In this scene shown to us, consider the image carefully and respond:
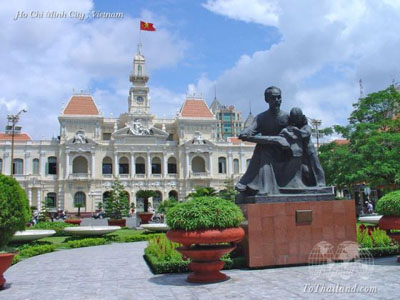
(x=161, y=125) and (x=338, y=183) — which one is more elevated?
(x=161, y=125)

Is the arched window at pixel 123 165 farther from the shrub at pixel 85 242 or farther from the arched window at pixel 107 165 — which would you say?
the shrub at pixel 85 242

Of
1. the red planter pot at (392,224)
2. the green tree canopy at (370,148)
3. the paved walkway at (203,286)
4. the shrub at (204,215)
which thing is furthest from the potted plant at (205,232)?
the green tree canopy at (370,148)

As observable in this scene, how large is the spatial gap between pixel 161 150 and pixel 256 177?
43.0 metres

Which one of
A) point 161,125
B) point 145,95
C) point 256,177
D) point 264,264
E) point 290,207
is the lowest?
point 264,264

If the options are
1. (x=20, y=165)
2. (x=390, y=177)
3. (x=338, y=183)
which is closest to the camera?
(x=390, y=177)

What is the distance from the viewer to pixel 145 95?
54.5 metres

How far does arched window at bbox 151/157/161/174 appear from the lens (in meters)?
52.5

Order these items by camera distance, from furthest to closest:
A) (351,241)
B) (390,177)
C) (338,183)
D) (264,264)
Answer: (338,183), (390,177), (351,241), (264,264)

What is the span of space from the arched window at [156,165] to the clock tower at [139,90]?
19.9 ft

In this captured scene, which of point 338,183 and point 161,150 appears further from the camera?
point 161,150

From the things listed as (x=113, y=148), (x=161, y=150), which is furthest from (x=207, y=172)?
(x=113, y=148)

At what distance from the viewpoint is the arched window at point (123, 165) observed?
5131cm

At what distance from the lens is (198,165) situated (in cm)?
5391

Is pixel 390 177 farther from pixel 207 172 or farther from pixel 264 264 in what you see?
pixel 207 172
